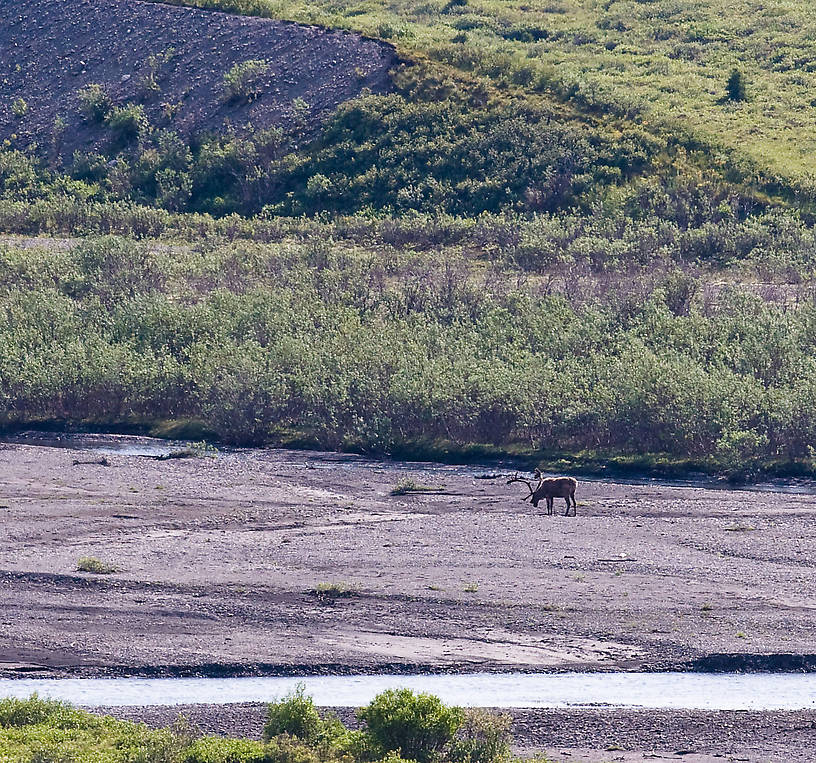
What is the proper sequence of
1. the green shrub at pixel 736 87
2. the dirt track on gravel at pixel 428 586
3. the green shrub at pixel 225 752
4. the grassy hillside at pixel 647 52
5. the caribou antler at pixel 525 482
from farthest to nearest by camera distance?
the green shrub at pixel 736 87 → the grassy hillside at pixel 647 52 → the caribou antler at pixel 525 482 → the dirt track on gravel at pixel 428 586 → the green shrub at pixel 225 752

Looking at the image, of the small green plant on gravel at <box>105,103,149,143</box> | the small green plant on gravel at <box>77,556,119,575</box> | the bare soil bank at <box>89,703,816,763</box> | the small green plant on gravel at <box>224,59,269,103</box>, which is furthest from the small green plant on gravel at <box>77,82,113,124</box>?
the bare soil bank at <box>89,703,816,763</box>

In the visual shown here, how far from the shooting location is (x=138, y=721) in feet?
50.7

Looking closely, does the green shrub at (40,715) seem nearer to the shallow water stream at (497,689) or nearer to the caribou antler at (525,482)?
the shallow water stream at (497,689)

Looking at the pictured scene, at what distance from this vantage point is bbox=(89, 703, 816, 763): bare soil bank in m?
14.7

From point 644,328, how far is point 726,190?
61.4 ft

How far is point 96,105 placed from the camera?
66500 mm

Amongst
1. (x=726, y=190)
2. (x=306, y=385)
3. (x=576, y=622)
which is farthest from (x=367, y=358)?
(x=726, y=190)

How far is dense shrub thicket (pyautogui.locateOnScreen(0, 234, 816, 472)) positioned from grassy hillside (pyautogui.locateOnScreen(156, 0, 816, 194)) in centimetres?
1612

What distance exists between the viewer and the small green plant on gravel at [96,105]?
66438 millimetres

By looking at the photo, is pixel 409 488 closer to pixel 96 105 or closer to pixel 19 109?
pixel 96 105

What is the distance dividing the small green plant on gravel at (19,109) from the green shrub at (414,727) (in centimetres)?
5966

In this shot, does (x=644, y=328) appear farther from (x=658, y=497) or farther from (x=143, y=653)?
(x=143, y=653)

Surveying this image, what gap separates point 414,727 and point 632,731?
3.00 m

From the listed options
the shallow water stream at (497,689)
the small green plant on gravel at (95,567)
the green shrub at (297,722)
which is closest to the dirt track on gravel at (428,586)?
the small green plant on gravel at (95,567)
